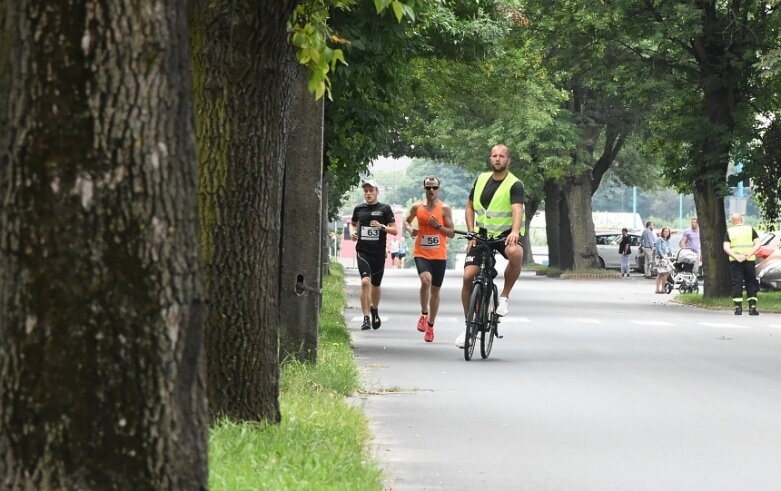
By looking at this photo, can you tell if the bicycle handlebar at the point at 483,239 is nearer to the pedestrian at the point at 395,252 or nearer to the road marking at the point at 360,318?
the road marking at the point at 360,318

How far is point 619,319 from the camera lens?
25.6m

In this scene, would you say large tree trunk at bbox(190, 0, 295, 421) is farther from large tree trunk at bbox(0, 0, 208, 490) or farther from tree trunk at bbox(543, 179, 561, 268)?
tree trunk at bbox(543, 179, 561, 268)

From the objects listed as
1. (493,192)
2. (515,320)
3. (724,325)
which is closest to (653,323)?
(724,325)

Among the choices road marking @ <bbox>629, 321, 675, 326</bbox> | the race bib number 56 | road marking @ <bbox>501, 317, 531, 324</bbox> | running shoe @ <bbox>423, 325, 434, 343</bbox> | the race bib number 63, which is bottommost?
road marking @ <bbox>501, 317, 531, 324</bbox>

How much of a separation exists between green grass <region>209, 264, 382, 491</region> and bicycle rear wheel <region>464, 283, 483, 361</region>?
362cm

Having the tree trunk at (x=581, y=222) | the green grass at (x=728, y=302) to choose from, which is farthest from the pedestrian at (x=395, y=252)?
the green grass at (x=728, y=302)

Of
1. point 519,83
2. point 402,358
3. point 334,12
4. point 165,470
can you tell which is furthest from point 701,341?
point 519,83

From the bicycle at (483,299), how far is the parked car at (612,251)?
48549 mm

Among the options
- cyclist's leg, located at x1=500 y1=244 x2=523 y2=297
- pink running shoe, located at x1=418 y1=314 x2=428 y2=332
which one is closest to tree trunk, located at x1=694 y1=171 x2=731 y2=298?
pink running shoe, located at x1=418 y1=314 x2=428 y2=332

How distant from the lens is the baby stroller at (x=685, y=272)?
3866cm

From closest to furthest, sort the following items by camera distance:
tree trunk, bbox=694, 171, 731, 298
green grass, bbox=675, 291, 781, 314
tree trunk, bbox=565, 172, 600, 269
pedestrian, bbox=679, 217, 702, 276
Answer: green grass, bbox=675, 291, 781, 314 < tree trunk, bbox=694, 171, 731, 298 < pedestrian, bbox=679, 217, 702, 276 < tree trunk, bbox=565, 172, 600, 269

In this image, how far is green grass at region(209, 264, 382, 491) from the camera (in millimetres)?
6824

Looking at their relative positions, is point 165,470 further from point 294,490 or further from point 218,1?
point 218,1

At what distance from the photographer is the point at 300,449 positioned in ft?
25.6
